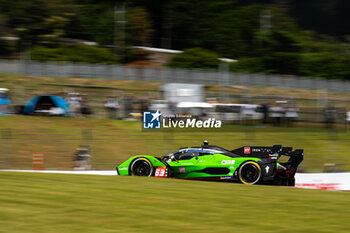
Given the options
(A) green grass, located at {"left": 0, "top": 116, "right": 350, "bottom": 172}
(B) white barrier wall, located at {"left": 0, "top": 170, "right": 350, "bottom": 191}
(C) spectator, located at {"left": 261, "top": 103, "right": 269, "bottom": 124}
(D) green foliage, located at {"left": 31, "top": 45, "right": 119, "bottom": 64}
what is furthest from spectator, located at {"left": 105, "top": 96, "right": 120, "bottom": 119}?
(D) green foliage, located at {"left": 31, "top": 45, "right": 119, "bottom": 64}

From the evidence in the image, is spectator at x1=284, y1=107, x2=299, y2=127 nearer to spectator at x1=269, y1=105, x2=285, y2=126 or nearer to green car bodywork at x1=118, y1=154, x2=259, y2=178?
spectator at x1=269, y1=105, x2=285, y2=126

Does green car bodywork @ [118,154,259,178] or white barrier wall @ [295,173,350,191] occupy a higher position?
green car bodywork @ [118,154,259,178]

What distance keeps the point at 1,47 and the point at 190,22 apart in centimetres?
2760

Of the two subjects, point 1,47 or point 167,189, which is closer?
point 167,189

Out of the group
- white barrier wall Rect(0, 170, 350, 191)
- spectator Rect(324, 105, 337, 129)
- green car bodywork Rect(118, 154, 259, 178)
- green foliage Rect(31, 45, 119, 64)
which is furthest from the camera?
green foliage Rect(31, 45, 119, 64)

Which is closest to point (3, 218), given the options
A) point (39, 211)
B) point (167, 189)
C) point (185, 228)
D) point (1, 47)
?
point (39, 211)

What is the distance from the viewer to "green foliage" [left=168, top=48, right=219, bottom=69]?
1922 inches

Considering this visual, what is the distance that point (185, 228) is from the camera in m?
5.84

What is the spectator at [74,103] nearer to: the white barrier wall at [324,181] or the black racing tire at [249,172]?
the white barrier wall at [324,181]

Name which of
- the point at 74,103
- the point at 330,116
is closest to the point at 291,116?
the point at 330,116

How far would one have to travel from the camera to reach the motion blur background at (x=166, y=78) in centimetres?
1981

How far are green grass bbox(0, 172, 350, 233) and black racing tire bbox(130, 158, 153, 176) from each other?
3.81m

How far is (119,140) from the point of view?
19.5 m

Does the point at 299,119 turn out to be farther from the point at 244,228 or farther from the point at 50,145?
the point at 244,228
